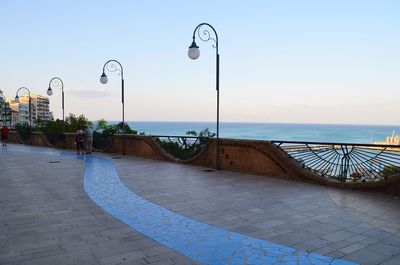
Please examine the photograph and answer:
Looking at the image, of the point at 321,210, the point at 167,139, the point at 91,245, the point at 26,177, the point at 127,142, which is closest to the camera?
the point at 91,245

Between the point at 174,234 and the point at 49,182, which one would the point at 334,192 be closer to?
the point at 174,234

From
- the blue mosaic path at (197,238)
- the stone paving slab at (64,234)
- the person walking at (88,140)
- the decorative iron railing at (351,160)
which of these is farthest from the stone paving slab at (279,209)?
the person walking at (88,140)

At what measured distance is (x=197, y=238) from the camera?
4922 mm

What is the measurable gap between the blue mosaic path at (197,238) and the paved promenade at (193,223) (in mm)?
14

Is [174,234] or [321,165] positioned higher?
[321,165]

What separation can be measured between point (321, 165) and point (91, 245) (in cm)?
687

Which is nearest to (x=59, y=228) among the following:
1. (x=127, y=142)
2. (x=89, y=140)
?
(x=127, y=142)

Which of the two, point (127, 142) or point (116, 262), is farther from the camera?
point (127, 142)

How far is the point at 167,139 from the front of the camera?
15281 millimetres

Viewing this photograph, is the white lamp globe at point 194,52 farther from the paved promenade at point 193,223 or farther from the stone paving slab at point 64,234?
the stone paving slab at point 64,234

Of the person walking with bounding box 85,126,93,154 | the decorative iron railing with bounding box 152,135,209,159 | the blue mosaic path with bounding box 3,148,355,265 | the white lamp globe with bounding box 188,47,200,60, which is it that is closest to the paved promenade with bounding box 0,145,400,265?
the blue mosaic path with bounding box 3,148,355,265

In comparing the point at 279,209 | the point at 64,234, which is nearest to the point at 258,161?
the point at 279,209

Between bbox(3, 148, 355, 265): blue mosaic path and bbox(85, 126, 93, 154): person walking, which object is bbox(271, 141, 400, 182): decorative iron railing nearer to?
bbox(3, 148, 355, 265): blue mosaic path

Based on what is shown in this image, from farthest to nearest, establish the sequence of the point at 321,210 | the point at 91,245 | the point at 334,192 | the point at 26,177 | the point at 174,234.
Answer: the point at 26,177
the point at 334,192
the point at 321,210
the point at 174,234
the point at 91,245
